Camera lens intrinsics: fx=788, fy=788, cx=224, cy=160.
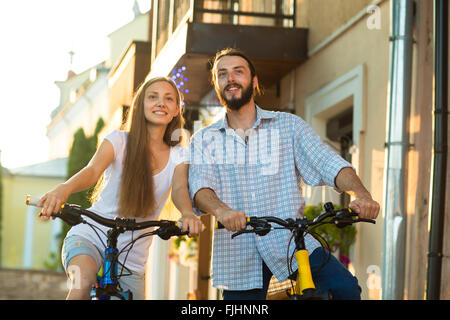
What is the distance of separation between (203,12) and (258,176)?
4.71 m

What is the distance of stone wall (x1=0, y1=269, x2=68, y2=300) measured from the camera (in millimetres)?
24562

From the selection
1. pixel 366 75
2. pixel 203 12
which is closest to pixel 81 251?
pixel 366 75

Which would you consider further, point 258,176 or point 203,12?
point 203,12

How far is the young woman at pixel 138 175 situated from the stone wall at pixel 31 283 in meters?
21.3

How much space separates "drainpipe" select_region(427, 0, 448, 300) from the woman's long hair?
245 cm

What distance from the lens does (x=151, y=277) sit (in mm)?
14203

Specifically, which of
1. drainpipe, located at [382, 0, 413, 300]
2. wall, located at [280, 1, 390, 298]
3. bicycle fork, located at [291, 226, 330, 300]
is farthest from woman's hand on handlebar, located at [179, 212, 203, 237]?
wall, located at [280, 1, 390, 298]

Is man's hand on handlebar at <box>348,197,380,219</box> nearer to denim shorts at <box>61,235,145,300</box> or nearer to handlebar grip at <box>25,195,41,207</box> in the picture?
denim shorts at <box>61,235,145,300</box>

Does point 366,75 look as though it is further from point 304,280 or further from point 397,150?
point 304,280

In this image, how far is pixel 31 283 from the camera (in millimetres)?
25438

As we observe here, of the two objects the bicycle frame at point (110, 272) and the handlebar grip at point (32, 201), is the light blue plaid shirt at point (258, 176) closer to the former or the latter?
the bicycle frame at point (110, 272)

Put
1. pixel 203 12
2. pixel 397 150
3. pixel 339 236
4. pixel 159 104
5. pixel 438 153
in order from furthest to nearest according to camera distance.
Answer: pixel 203 12
pixel 339 236
pixel 397 150
pixel 438 153
pixel 159 104
